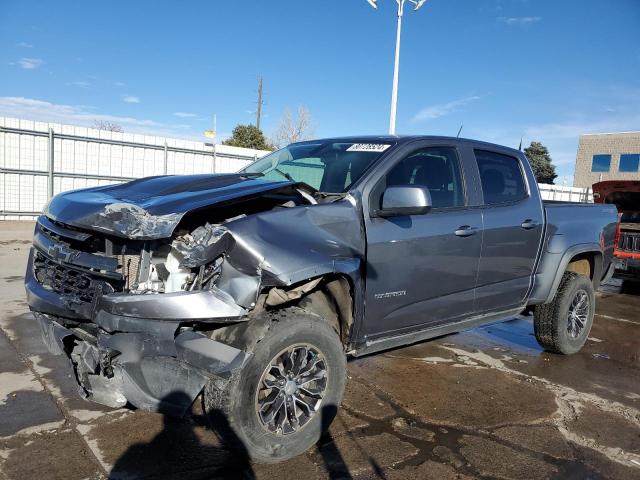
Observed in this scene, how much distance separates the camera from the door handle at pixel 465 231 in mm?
3887

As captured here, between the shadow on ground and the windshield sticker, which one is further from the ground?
the windshield sticker

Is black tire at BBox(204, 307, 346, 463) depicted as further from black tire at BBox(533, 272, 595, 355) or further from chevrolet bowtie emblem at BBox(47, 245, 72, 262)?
black tire at BBox(533, 272, 595, 355)

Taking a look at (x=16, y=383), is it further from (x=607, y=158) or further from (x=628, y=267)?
(x=607, y=158)

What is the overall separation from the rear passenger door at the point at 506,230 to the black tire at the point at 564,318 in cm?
65

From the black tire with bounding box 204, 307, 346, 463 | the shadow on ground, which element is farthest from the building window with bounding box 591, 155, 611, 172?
the shadow on ground

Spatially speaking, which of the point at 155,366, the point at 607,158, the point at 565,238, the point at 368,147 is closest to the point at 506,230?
the point at 565,238

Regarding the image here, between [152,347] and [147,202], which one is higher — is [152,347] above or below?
below

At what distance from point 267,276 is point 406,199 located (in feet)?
3.55

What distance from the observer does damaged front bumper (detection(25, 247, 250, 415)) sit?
261 centimetres

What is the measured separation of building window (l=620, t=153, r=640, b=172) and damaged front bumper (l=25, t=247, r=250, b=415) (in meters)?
44.9

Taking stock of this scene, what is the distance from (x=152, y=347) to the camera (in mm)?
2695

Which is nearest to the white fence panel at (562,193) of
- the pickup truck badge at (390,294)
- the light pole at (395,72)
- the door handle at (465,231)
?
the light pole at (395,72)

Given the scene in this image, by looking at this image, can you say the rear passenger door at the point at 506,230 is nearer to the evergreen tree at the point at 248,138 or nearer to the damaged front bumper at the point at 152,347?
the damaged front bumper at the point at 152,347

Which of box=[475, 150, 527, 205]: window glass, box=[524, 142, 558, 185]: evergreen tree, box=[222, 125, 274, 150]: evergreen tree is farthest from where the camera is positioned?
box=[524, 142, 558, 185]: evergreen tree
